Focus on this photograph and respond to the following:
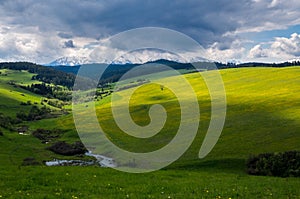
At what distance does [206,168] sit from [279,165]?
16516mm

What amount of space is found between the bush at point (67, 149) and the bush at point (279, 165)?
68.3m

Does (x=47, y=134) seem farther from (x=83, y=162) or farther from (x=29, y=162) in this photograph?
(x=29, y=162)

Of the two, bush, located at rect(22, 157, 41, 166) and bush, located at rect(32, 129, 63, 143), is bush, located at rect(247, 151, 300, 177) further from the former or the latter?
bush, located at rect(32, 129, 63, 143)

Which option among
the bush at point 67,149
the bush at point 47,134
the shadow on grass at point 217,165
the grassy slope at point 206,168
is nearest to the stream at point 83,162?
the grassy slope at point 206,168

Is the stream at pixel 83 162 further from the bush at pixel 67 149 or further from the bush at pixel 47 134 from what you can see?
the bush at pixel 47 134

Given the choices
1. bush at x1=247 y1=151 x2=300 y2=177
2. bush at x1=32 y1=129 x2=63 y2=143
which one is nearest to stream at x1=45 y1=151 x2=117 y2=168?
bush at x1=32 y1=129 x2=63 y2=143

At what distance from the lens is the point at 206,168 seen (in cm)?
6278

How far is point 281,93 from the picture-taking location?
160000mm

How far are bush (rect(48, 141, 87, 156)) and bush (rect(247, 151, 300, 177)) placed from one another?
68293mm

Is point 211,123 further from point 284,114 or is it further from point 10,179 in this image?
point 10,179

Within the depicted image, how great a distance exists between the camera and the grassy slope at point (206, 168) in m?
23.6

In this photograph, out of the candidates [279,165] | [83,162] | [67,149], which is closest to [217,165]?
[279,165]

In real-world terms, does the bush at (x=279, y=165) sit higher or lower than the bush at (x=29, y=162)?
higher

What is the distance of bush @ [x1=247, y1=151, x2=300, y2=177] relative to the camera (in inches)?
1860
